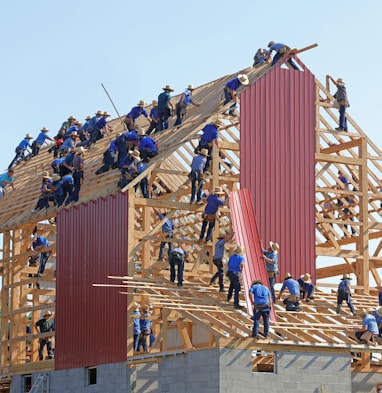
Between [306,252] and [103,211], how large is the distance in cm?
578

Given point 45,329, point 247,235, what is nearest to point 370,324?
point 247,235

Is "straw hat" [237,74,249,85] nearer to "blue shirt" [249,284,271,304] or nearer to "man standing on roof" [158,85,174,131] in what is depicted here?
"man standing on roof" [158,85,174,131]

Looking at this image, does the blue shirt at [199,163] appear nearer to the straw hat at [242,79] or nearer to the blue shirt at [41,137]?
the straw hat at [242,79]

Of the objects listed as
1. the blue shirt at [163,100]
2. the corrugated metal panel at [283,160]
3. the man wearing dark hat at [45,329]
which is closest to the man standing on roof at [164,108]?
the blue shirt at [163,100]

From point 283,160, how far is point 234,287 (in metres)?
6.10

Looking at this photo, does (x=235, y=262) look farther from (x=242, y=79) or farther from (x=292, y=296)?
(x=242, y=79)

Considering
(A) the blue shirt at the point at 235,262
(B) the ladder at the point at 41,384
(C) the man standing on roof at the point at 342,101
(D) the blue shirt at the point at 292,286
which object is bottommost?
(B) the ladder at the point at 41,384

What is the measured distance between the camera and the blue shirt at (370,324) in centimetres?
2944

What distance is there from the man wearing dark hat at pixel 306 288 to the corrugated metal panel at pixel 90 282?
184 inches

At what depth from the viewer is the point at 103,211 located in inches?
1281

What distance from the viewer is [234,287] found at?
29531 millimetres

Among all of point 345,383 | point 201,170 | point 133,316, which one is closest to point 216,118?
point 201,170

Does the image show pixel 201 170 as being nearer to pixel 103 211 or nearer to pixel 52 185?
pixel 103 211

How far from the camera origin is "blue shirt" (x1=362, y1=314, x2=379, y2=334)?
2944 centimetres
